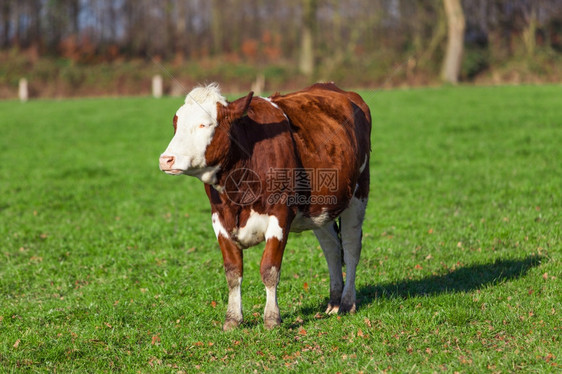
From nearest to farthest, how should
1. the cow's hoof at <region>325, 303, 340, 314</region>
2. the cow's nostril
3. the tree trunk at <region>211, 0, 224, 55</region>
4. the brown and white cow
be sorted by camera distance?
the cow's nostril, the brown and white cow, the cow's hoof at <region>325, 303, 340, 314</region>, the tree trunk at <region>211, 0, 224, 55</region>

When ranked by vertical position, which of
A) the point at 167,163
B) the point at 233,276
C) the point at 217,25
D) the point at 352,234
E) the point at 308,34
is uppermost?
the point at 217,25

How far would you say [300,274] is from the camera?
29.1 ft

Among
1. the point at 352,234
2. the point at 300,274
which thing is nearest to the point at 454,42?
the point at 300,274

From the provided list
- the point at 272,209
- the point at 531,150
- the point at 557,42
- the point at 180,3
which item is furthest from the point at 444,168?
the point at 180,3

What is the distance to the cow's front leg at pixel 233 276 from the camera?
612 cm

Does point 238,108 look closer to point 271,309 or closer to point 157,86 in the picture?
point 271,309

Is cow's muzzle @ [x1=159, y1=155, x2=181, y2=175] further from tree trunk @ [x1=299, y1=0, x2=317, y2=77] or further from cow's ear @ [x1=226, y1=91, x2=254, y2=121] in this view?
tree trunk @ [x1=299, y1=0, x2=317, y2=77]

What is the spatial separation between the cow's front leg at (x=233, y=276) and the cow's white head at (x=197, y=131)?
695 millimetres

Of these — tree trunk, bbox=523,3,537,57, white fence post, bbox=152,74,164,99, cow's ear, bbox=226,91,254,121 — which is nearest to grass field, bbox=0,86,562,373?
cow's ear, bbox=226,91,254,121

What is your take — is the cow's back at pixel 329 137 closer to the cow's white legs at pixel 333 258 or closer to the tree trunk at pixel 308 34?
the cow's white legs at pixel 333 258

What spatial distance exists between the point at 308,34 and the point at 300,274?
38117mm

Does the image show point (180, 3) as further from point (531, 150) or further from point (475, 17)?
point (531, 150)

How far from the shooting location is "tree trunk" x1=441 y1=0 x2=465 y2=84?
3925 cm

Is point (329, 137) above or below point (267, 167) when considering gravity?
above
